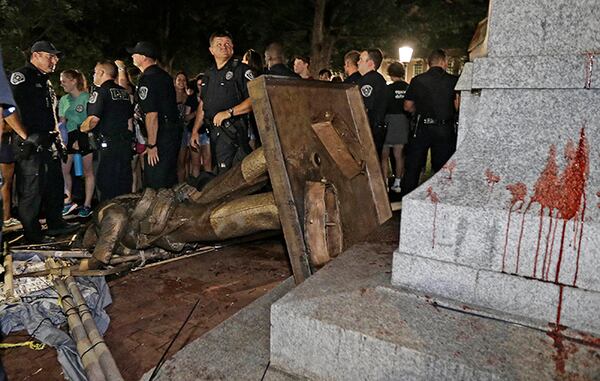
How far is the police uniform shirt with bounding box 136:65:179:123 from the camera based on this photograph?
542cm

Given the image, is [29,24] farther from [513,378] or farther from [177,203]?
[513,378]

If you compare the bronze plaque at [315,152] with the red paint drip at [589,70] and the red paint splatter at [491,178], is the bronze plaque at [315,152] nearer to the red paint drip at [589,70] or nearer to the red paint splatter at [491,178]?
the red paint splatter at [491,178]

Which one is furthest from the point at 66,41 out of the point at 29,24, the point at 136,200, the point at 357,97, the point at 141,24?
the point at 357,97

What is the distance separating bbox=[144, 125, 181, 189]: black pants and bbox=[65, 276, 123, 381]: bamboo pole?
245 cm

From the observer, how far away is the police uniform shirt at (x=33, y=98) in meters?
4.91

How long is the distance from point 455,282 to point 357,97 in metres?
2.17

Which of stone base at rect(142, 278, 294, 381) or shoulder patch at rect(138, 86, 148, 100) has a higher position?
shoulder patch at rect(138, 86, 148, 100)

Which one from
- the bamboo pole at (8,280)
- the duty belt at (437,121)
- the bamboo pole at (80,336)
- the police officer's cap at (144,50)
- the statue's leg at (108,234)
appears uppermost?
the police officer's cap at (144,50)

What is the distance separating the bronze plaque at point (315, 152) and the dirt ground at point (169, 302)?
833mm

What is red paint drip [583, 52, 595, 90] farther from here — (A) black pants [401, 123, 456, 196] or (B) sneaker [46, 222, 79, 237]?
(B) sneaker [46, 222, 79, 237]

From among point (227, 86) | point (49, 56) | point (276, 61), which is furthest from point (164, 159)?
point (276, 61)

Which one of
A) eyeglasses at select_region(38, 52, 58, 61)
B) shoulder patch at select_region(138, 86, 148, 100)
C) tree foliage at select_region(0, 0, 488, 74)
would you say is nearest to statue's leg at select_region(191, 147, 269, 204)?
shoulder patch at select_region(138, 86, 148, 100)

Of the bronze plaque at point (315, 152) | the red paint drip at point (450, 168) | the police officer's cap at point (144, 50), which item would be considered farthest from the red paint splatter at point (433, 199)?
the police officer's cap at point (144, 50)

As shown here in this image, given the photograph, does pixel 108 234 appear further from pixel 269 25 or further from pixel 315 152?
pixel 269 25
